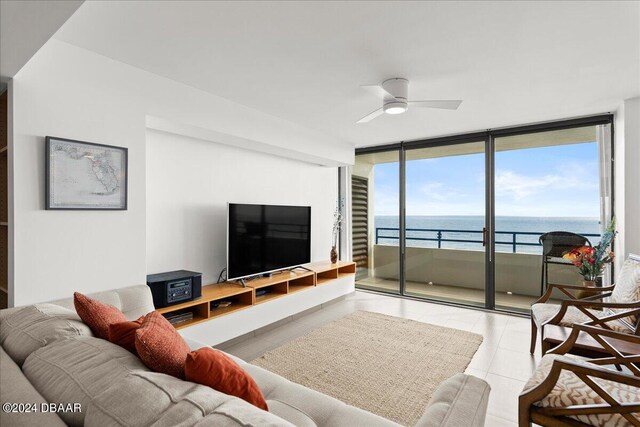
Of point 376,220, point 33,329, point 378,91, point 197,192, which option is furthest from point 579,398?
point 376,220

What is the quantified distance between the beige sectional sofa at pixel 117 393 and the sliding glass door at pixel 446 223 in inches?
161

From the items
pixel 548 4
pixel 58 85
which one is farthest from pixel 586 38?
pixel 58 85

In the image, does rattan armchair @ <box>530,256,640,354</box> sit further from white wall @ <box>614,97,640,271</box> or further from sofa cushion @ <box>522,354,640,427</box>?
sofa cushion @ <box>522,354,640,427</box>

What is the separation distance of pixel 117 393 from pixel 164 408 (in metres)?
0.13

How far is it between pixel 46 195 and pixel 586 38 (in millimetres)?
3713

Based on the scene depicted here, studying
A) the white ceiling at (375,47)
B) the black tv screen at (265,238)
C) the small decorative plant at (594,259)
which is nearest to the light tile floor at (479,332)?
the black tv screen at (265,238)

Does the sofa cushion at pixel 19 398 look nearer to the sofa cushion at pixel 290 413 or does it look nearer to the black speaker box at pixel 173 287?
the sofa cushion at pixel 290 413

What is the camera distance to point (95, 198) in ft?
7.91

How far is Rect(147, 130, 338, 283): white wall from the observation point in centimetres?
323

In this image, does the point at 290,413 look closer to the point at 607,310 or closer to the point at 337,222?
the point at 607,310

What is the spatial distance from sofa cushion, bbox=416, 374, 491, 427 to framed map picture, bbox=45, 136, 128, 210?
2496mm

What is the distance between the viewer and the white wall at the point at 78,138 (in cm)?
210

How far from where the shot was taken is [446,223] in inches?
200

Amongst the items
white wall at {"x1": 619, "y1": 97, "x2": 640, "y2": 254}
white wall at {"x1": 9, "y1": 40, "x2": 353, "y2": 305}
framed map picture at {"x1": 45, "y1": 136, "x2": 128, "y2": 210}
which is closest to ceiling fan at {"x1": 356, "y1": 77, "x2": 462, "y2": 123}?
white wall at {"x1": 9, "y1": 40, "x2": 353, "y2": 305}
